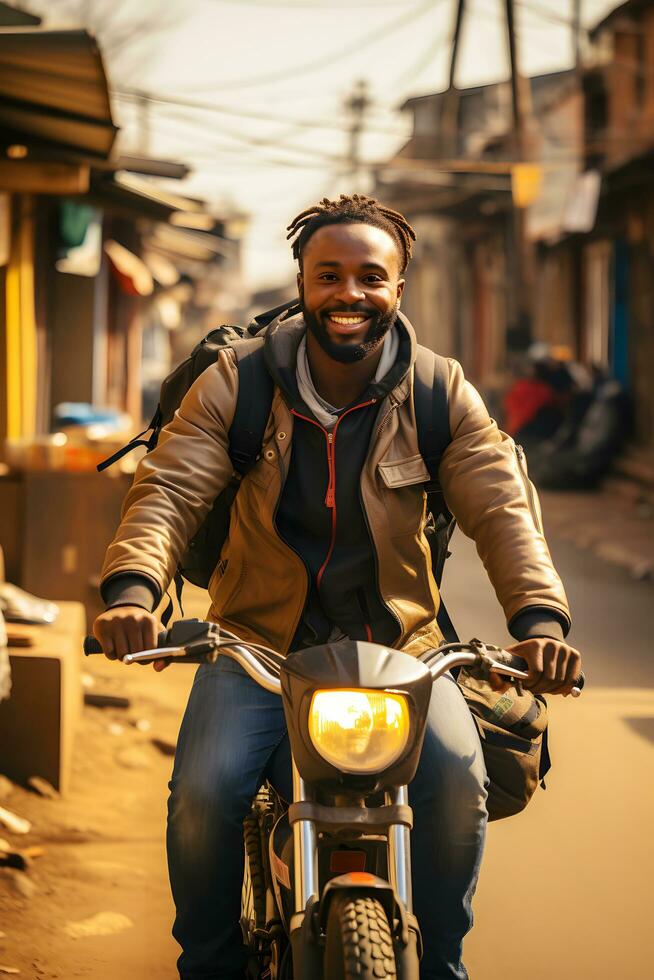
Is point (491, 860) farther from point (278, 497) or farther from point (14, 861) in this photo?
point (278, 497)

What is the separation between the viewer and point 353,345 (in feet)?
9.75

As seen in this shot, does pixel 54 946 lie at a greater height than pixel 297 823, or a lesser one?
lesser

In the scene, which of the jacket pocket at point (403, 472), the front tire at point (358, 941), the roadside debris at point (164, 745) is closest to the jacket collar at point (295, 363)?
the jacket pocket at point (403, 472)

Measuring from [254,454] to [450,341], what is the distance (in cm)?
3702

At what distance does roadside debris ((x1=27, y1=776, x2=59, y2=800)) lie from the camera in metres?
5.28

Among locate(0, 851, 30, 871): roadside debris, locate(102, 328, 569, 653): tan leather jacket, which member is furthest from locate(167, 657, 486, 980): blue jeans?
locate(0, 851, 30, 871): roadside debris

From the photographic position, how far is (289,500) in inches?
119

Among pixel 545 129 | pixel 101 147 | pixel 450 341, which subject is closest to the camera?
pixel 101 147

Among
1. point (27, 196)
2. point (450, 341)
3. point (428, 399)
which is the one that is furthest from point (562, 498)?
point (450, 341)

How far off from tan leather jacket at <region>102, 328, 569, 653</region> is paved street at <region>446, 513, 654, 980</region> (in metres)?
1.45

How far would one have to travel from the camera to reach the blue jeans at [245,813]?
8.89 ft

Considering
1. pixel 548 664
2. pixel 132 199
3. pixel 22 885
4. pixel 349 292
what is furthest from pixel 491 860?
pixel 132 199

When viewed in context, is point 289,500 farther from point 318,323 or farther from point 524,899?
point 524,899

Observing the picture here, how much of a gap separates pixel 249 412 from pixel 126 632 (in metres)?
0.68
